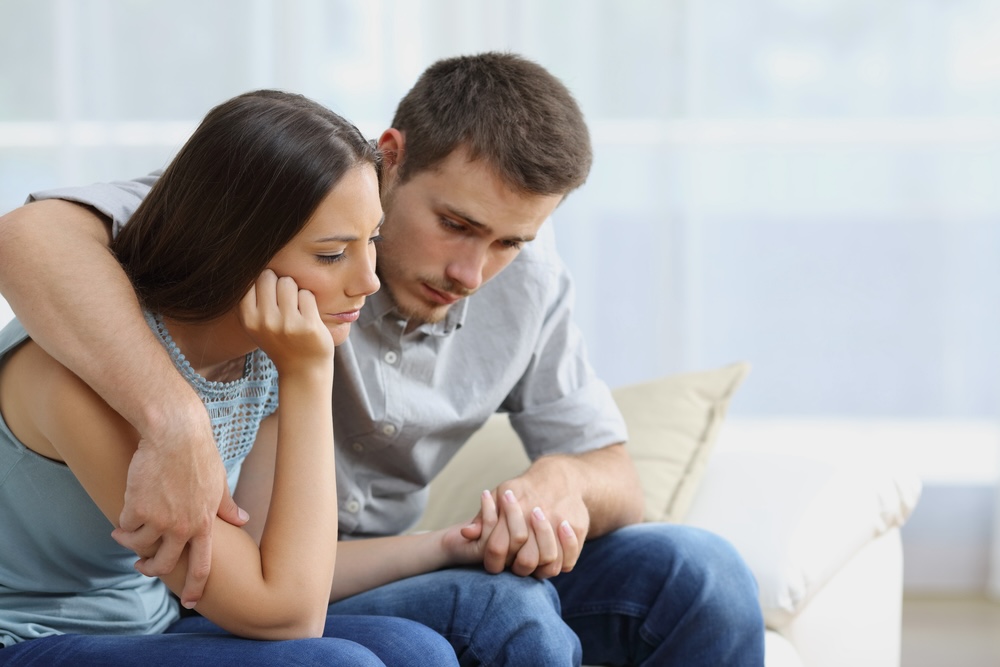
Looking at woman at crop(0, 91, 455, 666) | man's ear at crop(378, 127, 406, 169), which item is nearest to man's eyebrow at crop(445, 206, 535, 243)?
man's ear at crop(378, 127, 406, 169)

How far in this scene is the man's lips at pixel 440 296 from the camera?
4.72 ft

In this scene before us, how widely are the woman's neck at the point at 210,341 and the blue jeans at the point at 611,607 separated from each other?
0.35 meters

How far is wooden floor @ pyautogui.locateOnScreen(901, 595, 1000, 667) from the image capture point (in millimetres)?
2367

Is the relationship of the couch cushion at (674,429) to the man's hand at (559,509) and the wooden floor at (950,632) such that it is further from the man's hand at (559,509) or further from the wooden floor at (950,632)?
the wooden floor at (950,632)

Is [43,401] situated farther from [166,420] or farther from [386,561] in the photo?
[386,561]

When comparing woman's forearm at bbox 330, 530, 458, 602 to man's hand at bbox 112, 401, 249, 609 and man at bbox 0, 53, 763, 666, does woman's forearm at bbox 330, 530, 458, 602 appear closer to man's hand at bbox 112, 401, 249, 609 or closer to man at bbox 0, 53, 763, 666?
man at bbox 0, 53, 763, 666

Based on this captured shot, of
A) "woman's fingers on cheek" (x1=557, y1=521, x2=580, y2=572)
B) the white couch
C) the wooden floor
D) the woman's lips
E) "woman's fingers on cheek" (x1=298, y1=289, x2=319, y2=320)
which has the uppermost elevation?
"woman's fingers on cheek" (x1=298, y1=289, x2=319, y2=320)

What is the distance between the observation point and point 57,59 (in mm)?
2627

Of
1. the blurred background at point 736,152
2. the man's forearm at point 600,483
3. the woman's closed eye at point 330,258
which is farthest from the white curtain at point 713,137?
the woman's closed eye at point 330,258

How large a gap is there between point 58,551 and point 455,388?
616 millimetres

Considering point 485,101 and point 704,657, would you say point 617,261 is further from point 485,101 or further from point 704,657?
point 704,657

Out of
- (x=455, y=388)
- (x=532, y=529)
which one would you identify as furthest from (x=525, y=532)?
(x=455, y=388)

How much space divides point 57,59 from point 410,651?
6.88 ft

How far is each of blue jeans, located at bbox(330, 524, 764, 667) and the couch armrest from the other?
21 centimetres
